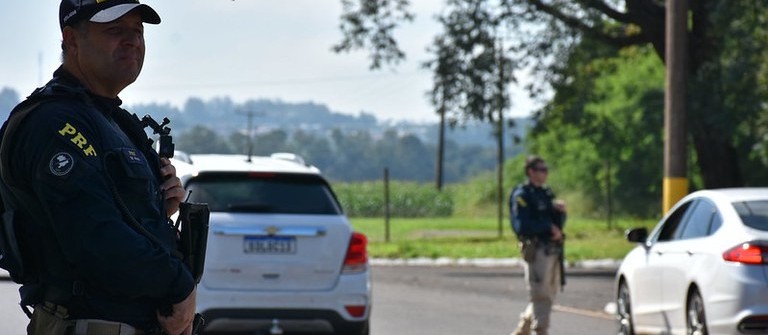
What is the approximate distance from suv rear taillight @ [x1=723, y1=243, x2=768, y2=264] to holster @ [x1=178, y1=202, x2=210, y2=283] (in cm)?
691

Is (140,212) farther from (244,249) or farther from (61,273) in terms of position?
(244,249)

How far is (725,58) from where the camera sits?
27.1m

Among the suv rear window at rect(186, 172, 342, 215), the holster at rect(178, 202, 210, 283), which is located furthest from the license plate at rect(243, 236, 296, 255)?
the holster at rect(178, 202, 210, 283)

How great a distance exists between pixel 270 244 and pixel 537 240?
264 centimetres

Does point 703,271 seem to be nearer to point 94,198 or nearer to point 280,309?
point 280,309

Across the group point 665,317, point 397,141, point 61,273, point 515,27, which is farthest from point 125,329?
point 397,141

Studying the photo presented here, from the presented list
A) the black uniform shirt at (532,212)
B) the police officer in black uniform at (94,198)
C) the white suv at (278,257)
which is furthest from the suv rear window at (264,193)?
the police officer in black uniform at (94,198)

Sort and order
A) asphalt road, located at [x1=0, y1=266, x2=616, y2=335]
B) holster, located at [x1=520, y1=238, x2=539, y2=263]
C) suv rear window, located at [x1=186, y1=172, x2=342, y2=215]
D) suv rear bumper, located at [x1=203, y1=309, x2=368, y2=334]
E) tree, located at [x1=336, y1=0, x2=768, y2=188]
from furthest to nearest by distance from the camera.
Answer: tree, located at [x1=336, y1=0, x2=768, y2=188]
asphalt road, located at [x1=0, y1=266, x2=616, y2=335]
holster, located at [x1=520, y1=238, x2=539, y2=263]
suv rear window, located at [x1=186, y1=172, x2=342, y2=215]
suv rear bumper, located at [x1=203, y1=309, x2=368, y2=334]

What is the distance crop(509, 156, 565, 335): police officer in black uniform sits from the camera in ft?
42.6

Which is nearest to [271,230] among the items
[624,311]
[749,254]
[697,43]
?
[749,254]

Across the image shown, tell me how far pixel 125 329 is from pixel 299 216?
7602 millimetres

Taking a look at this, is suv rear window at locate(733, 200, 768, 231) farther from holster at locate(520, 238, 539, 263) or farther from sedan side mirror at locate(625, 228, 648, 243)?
holster at locate(520, 238, 539, 263)

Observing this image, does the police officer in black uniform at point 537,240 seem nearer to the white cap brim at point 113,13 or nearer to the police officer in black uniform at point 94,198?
the police officer in black uniform at point 94,198

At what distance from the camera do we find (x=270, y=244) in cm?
1163
